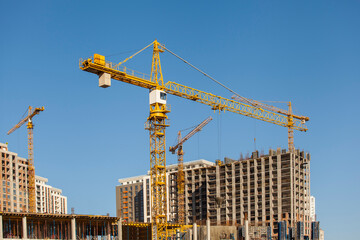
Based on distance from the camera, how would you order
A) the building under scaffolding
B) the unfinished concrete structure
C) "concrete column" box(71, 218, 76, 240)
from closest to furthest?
the building under scaffolding < "concrete column" box(71, 218, 76, 240) < the unfinished concrete structure

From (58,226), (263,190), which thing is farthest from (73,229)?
(263,190)

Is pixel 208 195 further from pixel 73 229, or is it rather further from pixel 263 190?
pixel 73 229

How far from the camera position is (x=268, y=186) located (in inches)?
6585

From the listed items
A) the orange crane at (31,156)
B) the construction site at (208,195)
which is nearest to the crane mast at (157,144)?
the construction site at (208,195)

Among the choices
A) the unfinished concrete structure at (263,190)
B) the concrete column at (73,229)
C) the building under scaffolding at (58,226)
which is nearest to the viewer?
Answer: the building under scaffolding at (58,226)

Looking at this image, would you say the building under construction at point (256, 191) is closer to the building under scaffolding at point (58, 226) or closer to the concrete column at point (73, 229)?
the building under scaffolding at point (58, 226)

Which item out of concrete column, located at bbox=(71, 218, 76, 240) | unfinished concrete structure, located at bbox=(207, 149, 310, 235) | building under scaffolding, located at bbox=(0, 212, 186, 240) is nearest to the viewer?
building under scaffolding, located at bbox=(0, 212, 186, 240)

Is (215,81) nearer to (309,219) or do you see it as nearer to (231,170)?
(231,170)

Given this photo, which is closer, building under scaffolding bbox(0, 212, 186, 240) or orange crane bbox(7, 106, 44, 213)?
building under scaffolding bbox(0, 212, 186, 240)

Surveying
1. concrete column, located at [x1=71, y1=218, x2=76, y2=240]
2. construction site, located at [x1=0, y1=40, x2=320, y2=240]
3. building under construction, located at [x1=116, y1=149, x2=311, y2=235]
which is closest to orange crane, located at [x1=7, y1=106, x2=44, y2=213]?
construction site, located at [x1=0, y1=40, x2=320, y2=240]

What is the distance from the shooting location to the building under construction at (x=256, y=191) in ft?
535

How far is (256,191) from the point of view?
169750mm

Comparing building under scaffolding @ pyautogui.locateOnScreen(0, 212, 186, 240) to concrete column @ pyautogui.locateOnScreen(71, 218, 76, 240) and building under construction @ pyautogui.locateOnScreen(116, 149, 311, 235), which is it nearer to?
concrete column @ pyautogui.locateOnScreen(71, 218, 76, 240)

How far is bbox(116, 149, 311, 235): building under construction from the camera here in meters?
163
